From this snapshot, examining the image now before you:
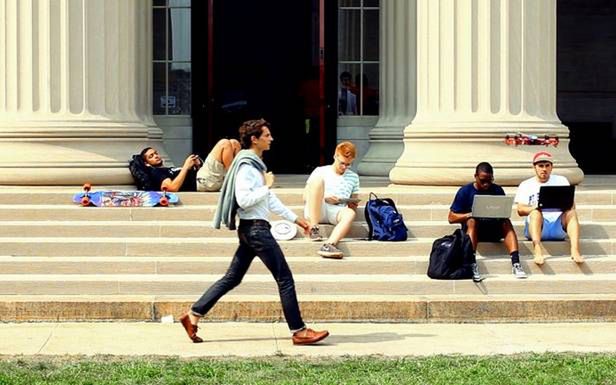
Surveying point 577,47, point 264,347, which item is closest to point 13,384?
point 264,347

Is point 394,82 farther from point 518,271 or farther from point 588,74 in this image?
point 518,271

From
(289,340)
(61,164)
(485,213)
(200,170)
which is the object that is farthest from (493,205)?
(61,164)

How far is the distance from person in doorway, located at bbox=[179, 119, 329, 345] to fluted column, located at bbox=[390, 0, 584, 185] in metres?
4.60

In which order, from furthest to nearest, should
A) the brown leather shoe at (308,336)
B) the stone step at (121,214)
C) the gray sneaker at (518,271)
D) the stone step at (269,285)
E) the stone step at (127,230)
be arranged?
the stone step at (121,214) < the stone step at (127,230) < the gray sneaker at (518,271) < the stone step at (269,285) < the brown leather shoe at (308,336)

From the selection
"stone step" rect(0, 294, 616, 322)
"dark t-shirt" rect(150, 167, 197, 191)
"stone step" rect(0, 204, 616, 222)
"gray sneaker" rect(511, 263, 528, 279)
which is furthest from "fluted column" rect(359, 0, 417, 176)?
"stone step" rect(0, 294, 616, 322)

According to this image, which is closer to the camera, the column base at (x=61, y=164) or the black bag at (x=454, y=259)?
the black bag at (x=454, y=259)

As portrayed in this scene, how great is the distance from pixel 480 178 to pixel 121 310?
13.0 feet

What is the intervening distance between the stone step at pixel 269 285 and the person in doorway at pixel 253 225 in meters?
2.02

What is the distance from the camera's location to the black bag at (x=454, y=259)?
45.5 ft

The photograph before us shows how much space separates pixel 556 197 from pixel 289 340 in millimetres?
3844

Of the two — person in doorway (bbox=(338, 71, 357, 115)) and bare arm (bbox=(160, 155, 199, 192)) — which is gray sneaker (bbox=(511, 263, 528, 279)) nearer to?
Result: bare arm (bbox=(160, 155, 199, 192))

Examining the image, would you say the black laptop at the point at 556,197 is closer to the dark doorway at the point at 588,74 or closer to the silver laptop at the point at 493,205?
the silver laptop at the point at 493,205

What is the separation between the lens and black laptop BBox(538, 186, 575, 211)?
14383 mm

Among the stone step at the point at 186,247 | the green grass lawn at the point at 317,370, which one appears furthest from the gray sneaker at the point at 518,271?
the green grass lawn at the point at 317,370
